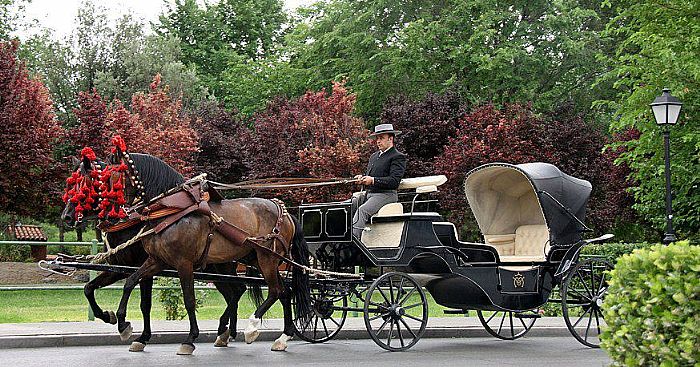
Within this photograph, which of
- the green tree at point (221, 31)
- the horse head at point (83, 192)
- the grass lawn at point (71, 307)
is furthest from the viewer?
the green tree at point (221, 31)

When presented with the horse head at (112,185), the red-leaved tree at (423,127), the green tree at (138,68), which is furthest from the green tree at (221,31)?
the horse head at (112,185)

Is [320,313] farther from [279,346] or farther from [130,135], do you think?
[130,135]

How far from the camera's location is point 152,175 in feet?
37.9

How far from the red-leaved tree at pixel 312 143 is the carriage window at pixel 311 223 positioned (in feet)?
38.2

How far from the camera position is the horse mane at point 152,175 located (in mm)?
11438

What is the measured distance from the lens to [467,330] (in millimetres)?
14695

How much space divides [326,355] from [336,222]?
172 centimetres

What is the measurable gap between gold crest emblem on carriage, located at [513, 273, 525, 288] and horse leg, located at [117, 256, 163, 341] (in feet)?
15.4

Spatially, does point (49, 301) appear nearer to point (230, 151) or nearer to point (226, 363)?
point (230, 151)

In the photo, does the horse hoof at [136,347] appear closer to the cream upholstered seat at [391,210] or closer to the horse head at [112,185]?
the horse head at [112,185]

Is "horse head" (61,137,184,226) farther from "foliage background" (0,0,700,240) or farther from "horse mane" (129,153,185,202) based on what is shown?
"foliage background" (0,0,700,240)

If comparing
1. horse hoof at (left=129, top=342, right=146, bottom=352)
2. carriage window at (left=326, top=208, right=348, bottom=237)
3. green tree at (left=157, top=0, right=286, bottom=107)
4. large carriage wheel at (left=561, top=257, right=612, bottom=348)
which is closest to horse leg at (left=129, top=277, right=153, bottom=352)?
horse hoof at (left=129, top=342, right=146, bottom=352)

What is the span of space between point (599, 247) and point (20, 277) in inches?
527

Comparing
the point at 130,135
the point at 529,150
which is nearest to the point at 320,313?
the point at 529,150
